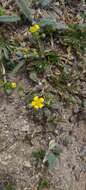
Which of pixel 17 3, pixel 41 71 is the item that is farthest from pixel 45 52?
pixel 17 3

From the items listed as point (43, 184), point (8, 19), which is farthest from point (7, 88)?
point (43, 184)

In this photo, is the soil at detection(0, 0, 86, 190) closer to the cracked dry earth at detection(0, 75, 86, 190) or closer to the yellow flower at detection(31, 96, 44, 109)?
the cracked dry earth at detection(0, 75, 86, 190)

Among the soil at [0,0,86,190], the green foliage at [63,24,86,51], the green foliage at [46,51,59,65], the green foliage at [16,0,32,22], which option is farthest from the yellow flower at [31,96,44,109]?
the green foliage at [16,0,32,22]

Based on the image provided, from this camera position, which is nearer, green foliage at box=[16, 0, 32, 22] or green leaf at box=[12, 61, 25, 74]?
green leaf at box=[12, 61, 25, 74]

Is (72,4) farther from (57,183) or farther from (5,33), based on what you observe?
(57,183)

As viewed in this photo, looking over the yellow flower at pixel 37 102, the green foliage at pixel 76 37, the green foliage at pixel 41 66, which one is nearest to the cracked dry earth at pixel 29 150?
the yellow flower at pixel 37 102

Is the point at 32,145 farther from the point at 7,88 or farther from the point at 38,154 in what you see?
the point at 7,88

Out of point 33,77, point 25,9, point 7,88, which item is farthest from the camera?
point 25,9

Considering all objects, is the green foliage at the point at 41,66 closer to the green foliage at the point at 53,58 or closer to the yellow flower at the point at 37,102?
the green foliage at the point at 53,58
